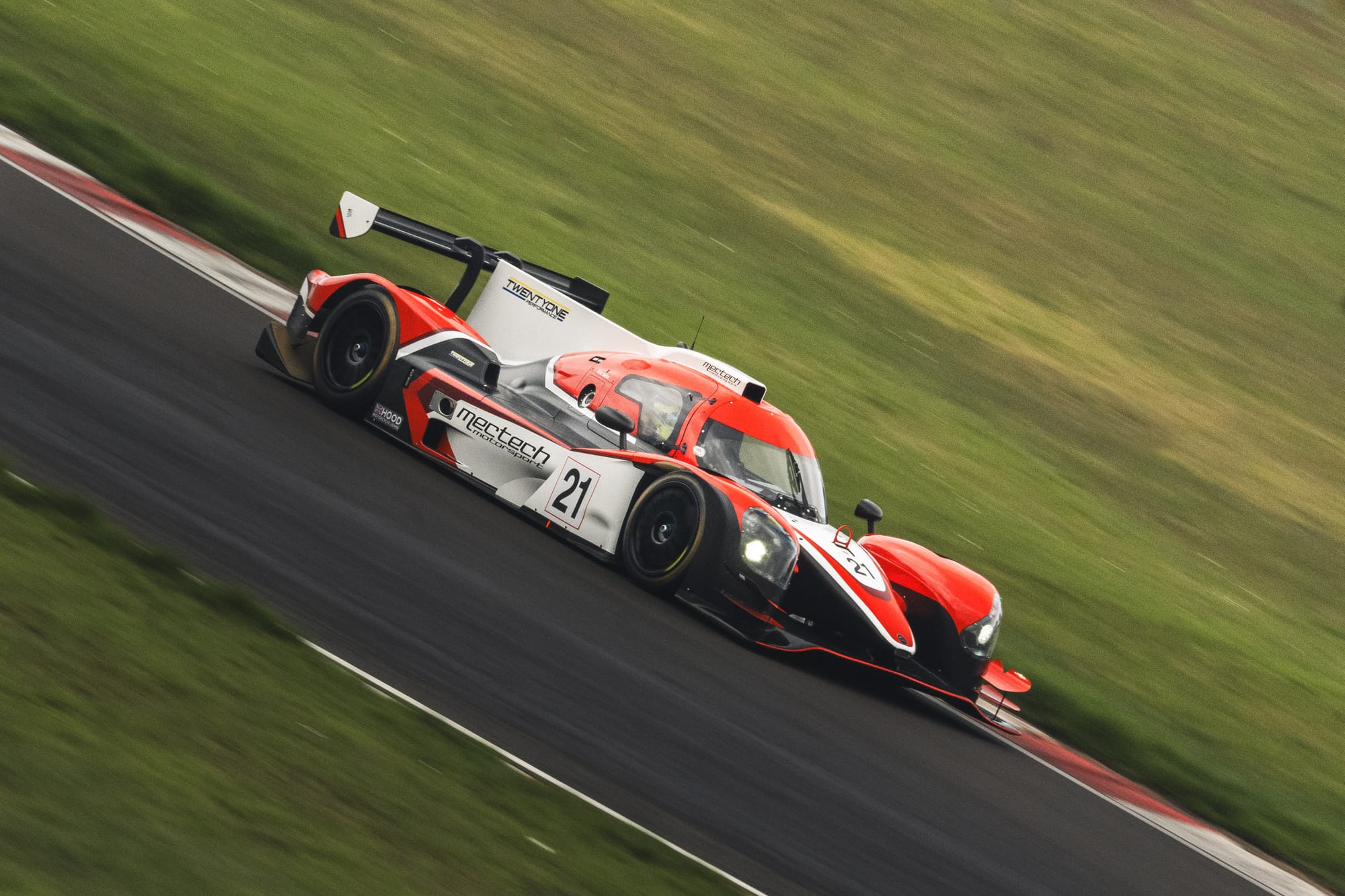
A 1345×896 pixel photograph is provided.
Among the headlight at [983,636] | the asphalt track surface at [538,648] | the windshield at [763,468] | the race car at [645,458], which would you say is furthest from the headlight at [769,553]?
the headlight at [983,636]

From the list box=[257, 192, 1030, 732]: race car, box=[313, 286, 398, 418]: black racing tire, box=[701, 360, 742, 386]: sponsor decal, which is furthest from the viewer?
box=[313, 286, 398, 418]: black racing tire

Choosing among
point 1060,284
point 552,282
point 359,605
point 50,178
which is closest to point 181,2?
point 50,178

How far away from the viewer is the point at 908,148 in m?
21.4


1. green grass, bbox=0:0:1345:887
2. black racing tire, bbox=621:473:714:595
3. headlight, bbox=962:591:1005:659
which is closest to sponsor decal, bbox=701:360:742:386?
black racing tire, bbox=621:473:714:595

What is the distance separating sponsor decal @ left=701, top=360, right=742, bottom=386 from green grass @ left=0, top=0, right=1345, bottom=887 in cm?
269

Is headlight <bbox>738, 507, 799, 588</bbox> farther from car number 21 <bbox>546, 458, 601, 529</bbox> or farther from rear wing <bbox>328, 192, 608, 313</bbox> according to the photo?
rear wing <bbox>328, 192, 608, 313</bbox>

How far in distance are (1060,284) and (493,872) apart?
15903 mm

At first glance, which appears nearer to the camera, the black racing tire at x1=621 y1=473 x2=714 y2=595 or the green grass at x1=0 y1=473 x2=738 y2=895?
the green grass at x1=0 y1=473 x2=738 y2=895

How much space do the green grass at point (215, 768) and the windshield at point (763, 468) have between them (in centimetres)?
375

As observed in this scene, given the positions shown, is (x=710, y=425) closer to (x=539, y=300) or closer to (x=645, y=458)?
(x=645, y=458)

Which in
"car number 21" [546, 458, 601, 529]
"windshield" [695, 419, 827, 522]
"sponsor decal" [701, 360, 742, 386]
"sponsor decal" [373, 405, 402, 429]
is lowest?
"sponsor decal" [373, 405, 402, 429]

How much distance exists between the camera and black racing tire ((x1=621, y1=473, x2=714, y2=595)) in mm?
8695

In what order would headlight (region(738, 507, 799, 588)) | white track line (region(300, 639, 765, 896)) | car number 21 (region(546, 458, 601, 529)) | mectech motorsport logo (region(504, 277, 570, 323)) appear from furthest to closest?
1. mectech motorsport logo (region(504, 277, 570, 323))
2. car number 21 (region(546, 458, 601, 529))
3. headlight (region(738, 507, 799, 588))
4. white track line (region(300, 639, 765, 896))

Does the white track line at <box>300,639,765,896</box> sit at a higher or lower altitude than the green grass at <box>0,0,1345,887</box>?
lower
